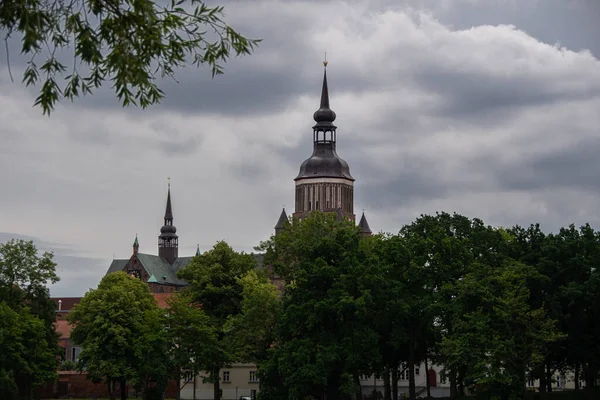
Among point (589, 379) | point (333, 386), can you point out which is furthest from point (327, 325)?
point (589, 379)

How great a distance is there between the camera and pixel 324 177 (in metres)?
173

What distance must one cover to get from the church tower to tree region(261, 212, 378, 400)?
104m

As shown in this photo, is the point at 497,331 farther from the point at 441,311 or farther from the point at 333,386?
the point at 333,386

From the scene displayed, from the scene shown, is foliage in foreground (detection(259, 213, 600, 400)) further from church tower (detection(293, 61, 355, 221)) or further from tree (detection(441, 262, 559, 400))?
church tower (detection(293, 61, 355, 221))

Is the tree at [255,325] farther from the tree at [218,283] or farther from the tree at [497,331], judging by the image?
the tree at [497,331]

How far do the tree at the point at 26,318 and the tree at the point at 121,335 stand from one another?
400 cm

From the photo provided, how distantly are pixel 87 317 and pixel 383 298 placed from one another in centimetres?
3330

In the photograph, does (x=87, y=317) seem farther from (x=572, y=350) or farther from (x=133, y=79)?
(x=133, y=79)

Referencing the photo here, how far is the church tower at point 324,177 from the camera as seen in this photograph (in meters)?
173

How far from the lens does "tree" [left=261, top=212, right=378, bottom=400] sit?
61344 mm

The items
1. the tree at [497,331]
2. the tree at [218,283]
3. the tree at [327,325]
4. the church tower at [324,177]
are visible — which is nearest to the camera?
the tree at [497,331]

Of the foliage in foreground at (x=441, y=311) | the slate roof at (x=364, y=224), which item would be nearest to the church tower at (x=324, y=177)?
the slate roof at (x=364, y=224)

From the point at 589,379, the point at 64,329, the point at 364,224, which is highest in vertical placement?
the point at 364,224

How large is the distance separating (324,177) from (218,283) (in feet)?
288
